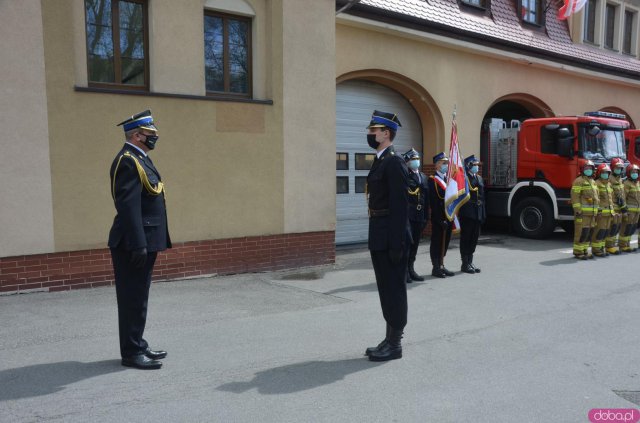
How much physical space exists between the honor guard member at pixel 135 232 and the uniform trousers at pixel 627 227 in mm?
9994

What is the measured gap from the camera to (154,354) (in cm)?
466

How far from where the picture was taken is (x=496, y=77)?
1455 cm

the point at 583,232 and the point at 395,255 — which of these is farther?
the point at 583,232

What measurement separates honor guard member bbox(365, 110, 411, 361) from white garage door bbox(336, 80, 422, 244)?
7222mm

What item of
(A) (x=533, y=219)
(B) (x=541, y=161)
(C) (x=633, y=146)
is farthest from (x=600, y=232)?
(C) (x=633, y=146)

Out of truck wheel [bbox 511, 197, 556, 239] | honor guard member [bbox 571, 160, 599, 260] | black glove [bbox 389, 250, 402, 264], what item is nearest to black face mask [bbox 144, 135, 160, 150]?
black glove [bbox 389, 250, 402, 264]

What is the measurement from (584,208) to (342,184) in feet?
16.2

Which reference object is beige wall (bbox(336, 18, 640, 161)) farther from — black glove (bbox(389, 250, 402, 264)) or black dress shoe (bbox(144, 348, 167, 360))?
black dress shoe (bbox(144, 348, 167, 360))

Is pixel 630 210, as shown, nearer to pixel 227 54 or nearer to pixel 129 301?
pixel 227 54

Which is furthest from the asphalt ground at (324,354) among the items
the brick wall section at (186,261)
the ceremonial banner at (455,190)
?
the ceremonial banner at (455,190)

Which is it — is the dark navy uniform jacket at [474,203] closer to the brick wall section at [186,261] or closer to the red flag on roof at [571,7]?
the brick wall section at [186,261]

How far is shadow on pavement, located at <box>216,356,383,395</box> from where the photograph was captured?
4074 millimetres

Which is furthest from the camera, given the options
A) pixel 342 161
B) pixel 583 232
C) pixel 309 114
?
pixel 342 161

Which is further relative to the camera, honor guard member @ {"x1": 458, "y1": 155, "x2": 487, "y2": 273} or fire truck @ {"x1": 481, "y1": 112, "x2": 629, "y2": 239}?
fire truck @ {"x1": 481, "y1": 112, "x2": 629, "y2": 239}
